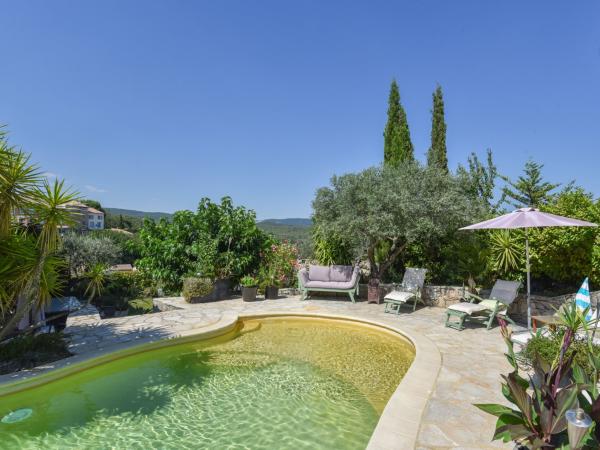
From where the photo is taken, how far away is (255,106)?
15.0 metres

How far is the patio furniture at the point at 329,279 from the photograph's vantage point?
10.8 m

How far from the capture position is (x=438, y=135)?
19609 mm

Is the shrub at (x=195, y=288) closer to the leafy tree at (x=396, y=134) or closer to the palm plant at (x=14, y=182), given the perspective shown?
the palm plant at (x=14, y=182)

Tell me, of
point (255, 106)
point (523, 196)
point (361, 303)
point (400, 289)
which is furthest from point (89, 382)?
point (523, 196)

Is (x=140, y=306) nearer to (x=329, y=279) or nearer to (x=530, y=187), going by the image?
(x=329, y=279)

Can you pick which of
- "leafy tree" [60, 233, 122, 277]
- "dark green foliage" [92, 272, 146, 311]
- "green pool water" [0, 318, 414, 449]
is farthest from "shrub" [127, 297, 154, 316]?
"green pool water" [0, 318, 414, 449]

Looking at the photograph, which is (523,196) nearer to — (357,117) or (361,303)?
(357,117)

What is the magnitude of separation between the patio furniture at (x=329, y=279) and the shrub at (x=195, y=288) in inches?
119

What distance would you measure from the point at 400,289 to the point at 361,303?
1262 mm

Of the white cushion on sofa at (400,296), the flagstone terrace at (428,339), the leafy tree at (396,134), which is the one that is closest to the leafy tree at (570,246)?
the flagstone terrace at (428,339)

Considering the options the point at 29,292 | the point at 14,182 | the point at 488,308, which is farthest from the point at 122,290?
the point at 488,308

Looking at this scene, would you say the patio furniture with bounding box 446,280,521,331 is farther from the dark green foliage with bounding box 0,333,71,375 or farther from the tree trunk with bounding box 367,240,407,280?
the dark green foliage with bounding box 0,333,71,375

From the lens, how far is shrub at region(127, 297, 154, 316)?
10.6 m

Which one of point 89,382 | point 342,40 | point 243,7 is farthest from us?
point 342,40
